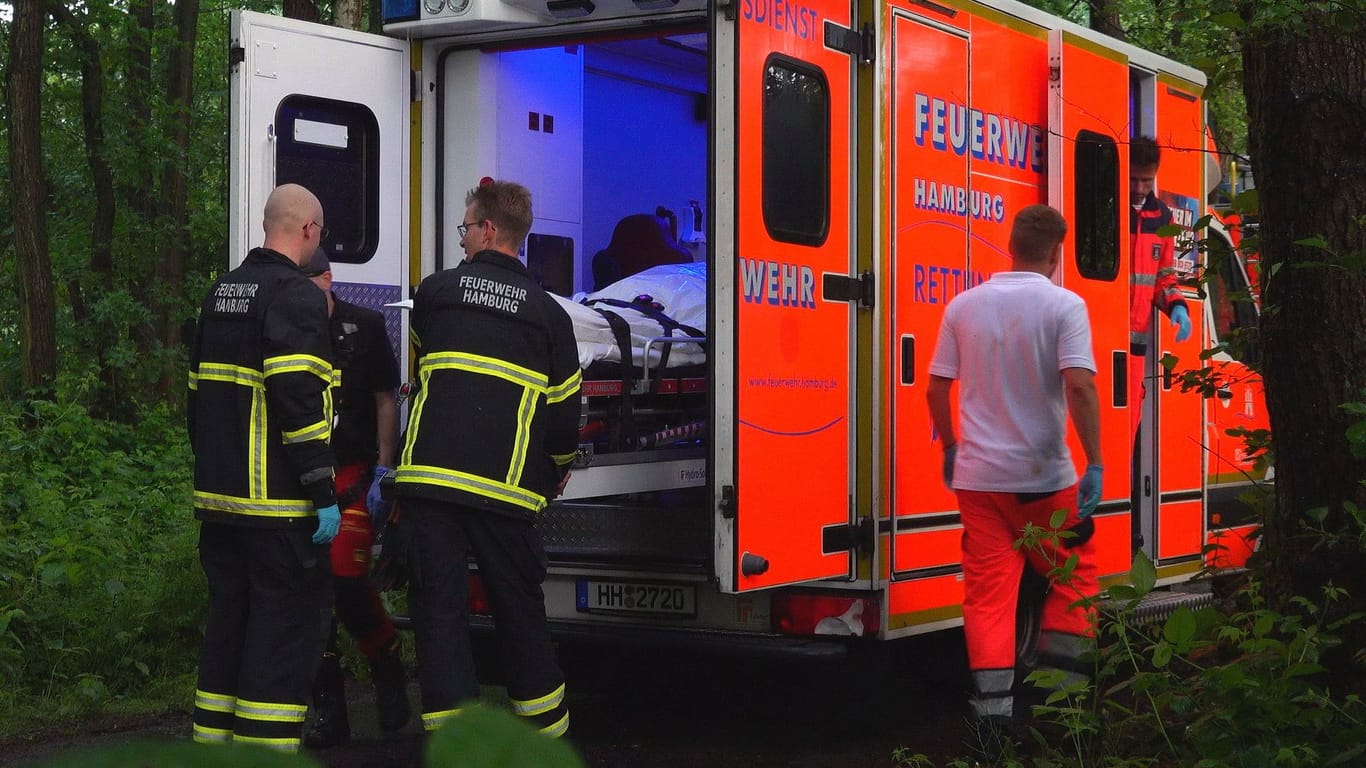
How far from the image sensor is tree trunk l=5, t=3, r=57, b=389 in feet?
44.1

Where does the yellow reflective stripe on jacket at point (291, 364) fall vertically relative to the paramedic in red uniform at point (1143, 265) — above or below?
below

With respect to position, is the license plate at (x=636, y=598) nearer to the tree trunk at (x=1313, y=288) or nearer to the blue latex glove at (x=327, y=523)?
the blue latex glove at (x=327, y=523)

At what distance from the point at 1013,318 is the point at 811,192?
2.57ft

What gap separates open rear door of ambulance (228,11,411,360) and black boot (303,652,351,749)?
1.11 meters

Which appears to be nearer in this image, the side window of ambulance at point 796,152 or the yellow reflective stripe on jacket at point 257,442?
the yellow reflective stripe on jacket at point 257,442

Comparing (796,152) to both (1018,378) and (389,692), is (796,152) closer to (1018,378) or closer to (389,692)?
(1018,378)

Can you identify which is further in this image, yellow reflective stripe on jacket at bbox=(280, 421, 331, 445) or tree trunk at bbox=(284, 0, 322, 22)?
tree trunk at bbox=(284, 0, 322, 22)

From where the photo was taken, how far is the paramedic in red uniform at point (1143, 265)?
22.8 ft

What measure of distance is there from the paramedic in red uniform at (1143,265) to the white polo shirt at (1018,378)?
5.80 ft

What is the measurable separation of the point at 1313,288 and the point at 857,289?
163 centimetres

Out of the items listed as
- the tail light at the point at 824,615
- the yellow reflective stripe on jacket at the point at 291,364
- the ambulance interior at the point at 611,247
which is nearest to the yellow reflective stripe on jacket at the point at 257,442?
the yellow reflective stripe on jacket at the point at 291,364

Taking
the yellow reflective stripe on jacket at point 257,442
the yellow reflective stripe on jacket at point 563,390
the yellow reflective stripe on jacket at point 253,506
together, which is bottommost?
the yellow reflective stripe on jacket at point 253,506

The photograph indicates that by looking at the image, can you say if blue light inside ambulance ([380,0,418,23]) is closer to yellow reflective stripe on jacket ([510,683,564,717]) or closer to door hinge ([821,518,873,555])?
door hinge ([821,518,873,555])

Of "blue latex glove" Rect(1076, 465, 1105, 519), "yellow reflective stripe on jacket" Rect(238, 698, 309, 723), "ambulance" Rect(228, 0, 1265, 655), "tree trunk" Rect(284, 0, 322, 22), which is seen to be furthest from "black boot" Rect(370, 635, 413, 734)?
"tree trunk" Rect(284, 0, 322, 22)
